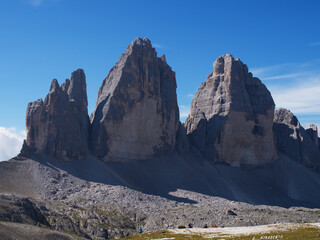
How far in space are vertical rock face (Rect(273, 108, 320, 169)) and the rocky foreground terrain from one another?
0.37m

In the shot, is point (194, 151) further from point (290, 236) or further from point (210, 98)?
point (290, 236)

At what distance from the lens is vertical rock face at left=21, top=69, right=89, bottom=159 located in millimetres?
107875

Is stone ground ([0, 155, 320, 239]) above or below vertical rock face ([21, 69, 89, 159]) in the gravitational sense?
below

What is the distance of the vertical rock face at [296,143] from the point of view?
520 ft

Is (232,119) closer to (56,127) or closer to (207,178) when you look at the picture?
(207,178)

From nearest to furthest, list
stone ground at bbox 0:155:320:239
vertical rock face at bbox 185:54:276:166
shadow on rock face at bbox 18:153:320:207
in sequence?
1. stone ground at bbox 0:155:320:239
2. shadow on rock face at bbox 18:153:320:207
3. vertical rock face at bbox 185:54:276:166

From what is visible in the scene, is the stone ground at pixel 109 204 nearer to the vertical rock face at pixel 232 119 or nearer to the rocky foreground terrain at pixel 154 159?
the rocky foreground terrain at pixel 154 159

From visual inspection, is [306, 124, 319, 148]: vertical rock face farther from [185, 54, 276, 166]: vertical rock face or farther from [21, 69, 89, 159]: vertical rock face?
[21, 69, 89, 159]: vertical rock face

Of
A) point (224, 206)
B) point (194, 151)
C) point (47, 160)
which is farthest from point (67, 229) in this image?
point (194, 151)

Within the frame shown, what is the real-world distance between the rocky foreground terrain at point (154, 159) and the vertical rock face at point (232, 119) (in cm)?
33

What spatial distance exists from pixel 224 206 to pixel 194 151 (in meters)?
34.9

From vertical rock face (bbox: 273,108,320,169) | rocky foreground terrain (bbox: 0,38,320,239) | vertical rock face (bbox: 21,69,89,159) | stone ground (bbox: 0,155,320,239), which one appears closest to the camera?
stone ground (bbox: 0,155,320,239)

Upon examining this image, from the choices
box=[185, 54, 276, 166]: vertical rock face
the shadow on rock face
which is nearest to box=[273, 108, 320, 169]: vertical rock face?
the shadow on rock face

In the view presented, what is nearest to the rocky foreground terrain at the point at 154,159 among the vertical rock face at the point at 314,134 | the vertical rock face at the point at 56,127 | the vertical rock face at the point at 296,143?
the vertical rock face at the point at 56,127
